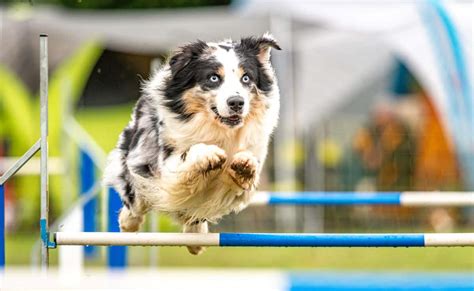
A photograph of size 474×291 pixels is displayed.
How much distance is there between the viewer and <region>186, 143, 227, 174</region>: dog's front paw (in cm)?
510

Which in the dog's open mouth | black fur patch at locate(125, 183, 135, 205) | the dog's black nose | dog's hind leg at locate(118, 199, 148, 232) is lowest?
dog's hind leg at locate(118, 199, 148, 232)

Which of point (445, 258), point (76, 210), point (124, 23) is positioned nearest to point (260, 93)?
point (76, 210)

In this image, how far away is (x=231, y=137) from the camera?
5.46 metres

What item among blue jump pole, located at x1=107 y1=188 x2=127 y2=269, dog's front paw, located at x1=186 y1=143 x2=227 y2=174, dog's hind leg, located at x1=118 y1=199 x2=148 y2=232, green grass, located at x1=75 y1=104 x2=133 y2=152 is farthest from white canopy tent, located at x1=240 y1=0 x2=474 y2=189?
dog's front paw, located at x1=186 y1=143 x2=227 y2=174

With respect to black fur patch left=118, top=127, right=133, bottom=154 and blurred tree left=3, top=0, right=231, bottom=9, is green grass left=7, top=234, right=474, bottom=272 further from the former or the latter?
blurred tree left=3, top=0, right=231, bottom=9

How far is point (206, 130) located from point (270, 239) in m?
0.82

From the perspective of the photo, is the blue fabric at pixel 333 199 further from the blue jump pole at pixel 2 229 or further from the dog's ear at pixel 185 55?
the blue jump pole at pixel 2 229

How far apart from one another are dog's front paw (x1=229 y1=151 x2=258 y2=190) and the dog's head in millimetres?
193

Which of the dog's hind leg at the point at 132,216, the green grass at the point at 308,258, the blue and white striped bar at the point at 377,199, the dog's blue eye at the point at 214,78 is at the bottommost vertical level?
the green grass at the point at 308,258

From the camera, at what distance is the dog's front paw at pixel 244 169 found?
516cm

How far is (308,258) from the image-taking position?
1242 cm

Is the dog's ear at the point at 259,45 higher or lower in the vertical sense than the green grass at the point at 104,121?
lower

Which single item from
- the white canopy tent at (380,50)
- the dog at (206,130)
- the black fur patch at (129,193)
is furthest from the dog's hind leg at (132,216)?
the white canopy tent at (380,50)

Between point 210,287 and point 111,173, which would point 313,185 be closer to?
point 111,173
